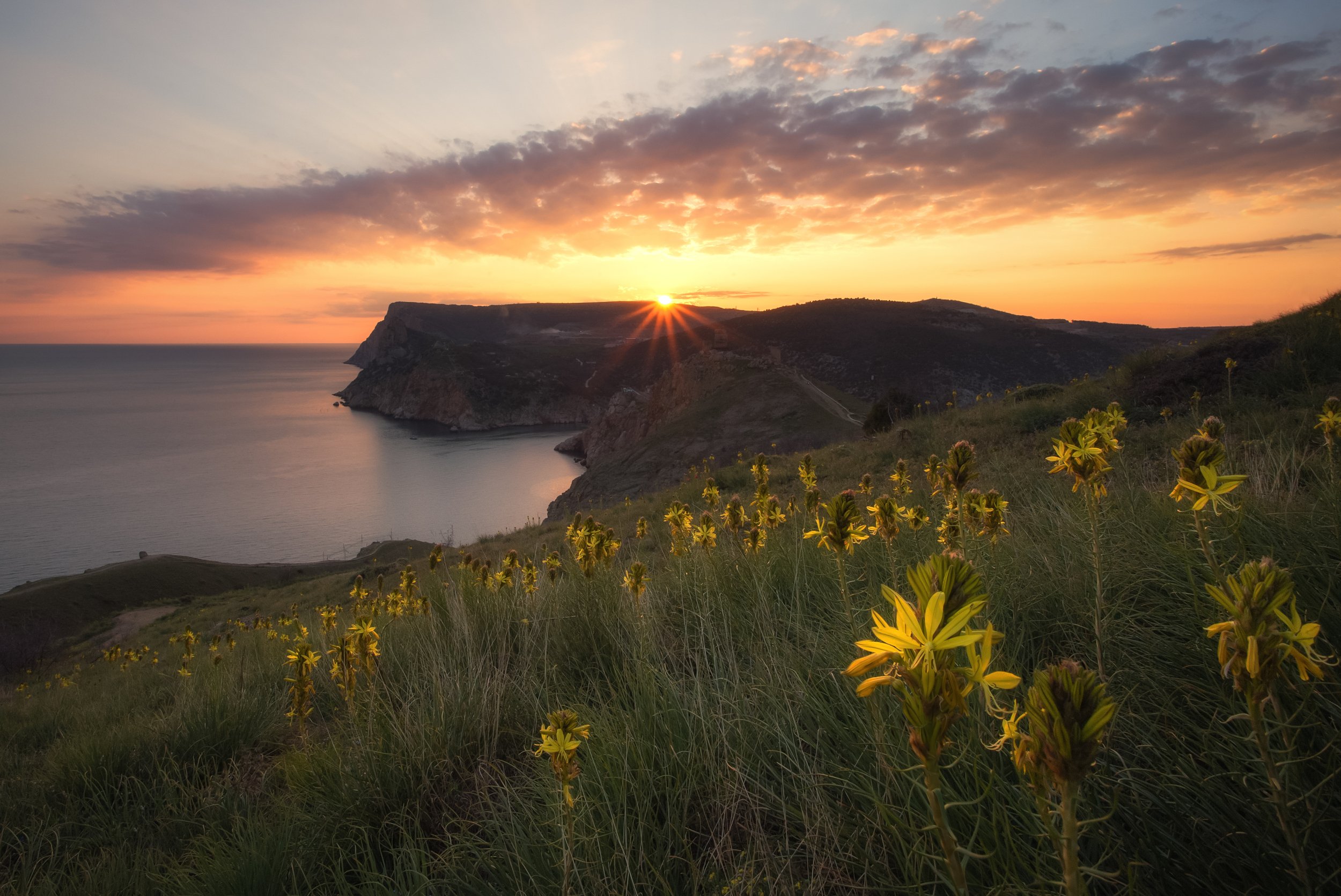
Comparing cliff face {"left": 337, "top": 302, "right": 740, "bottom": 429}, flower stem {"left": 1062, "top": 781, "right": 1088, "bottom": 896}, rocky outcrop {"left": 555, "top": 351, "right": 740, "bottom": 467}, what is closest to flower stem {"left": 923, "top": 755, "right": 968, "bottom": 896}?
flower stem {"left": 1062, "top": 781, "right": 1088, "bottom": 896}

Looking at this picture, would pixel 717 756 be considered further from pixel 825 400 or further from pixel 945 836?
pixel 825 400

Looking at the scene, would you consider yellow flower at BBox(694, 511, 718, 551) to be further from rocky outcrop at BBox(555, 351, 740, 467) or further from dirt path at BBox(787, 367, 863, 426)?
rocky outcrop at BBox(555, 351, 740, 467)

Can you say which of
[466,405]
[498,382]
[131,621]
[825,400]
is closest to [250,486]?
[131,621]

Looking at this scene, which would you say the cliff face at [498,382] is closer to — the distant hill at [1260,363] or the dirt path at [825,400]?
the dirt path at [825,400]

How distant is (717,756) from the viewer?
2.33 metres

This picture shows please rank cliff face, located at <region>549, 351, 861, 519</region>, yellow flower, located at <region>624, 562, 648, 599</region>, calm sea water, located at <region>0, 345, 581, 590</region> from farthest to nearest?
calm sea water, located at <region>0, 345, 581, 590</region> → cliff face, located at <region>549, 351, 861, 519</region> → yellow flower, located at <region>624, 562, 648, 599</region>

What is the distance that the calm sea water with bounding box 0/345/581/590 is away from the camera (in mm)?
48375

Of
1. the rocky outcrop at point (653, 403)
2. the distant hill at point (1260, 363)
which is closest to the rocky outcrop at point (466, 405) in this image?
the rocky outcrop at point (653, 403)

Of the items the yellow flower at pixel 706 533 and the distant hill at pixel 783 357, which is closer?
the yellow flower at pixel 706 533

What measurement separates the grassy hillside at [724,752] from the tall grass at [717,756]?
0.02 metres

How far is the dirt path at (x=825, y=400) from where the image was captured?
41.5 m

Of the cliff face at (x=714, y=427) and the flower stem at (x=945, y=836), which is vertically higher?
the flower stem at (x=945, y=836)

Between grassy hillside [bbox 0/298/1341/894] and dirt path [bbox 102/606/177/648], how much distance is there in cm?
2608

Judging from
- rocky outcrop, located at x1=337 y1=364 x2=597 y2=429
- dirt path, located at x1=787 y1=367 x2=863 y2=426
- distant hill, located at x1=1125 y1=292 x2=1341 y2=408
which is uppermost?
distant hill, located at x1=1125 y1=292 x2=1341 y2=408
